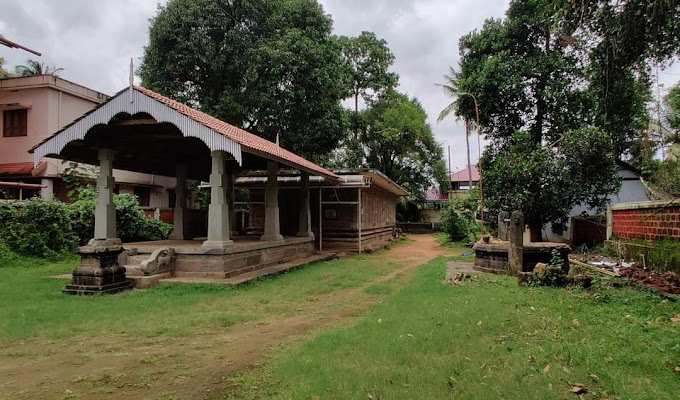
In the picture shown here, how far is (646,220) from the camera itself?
9945 millimetres

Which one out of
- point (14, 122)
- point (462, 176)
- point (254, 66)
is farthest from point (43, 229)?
point (462, 176)

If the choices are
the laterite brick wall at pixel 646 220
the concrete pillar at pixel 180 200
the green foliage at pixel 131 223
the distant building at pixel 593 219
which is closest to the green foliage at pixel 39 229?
the green foliage at pixel 131 223

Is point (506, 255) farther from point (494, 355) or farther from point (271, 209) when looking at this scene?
point (271, 209)

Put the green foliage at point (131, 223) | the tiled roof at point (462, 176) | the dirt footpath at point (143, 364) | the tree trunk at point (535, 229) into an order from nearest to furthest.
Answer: the dirt footpath at point (143, 364) < the green foliage at point (131, 223) < the tree trunk at point (535, 229) < the tiled roof at point (462, 176)

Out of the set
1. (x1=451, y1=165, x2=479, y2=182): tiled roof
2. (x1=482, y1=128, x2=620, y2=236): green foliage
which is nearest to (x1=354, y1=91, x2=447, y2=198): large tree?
(x1=451, y1=165, x2=479, y2=182): tiled roof

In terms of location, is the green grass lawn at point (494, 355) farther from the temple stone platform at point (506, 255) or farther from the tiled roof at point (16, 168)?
the tiled roof at point (16, 168)

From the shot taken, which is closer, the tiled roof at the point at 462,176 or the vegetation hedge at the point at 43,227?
the vegetation hedge at the point at 43,227

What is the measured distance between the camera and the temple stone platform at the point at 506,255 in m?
9.00

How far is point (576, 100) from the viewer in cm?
1839

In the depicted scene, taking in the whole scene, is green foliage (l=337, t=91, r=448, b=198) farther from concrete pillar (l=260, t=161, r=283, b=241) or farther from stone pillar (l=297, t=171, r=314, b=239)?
concrete pillar (l=260, t=161, r=283, b=241)

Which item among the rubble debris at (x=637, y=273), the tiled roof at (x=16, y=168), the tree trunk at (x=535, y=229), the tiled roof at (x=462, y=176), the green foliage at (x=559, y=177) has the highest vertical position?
the tiled roof at (x=462, y=176)

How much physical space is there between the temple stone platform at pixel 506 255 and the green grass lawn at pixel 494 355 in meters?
2.70

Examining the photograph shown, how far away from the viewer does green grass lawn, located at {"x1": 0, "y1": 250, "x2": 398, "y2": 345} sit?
5.90 m

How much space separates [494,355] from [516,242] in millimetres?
5529
